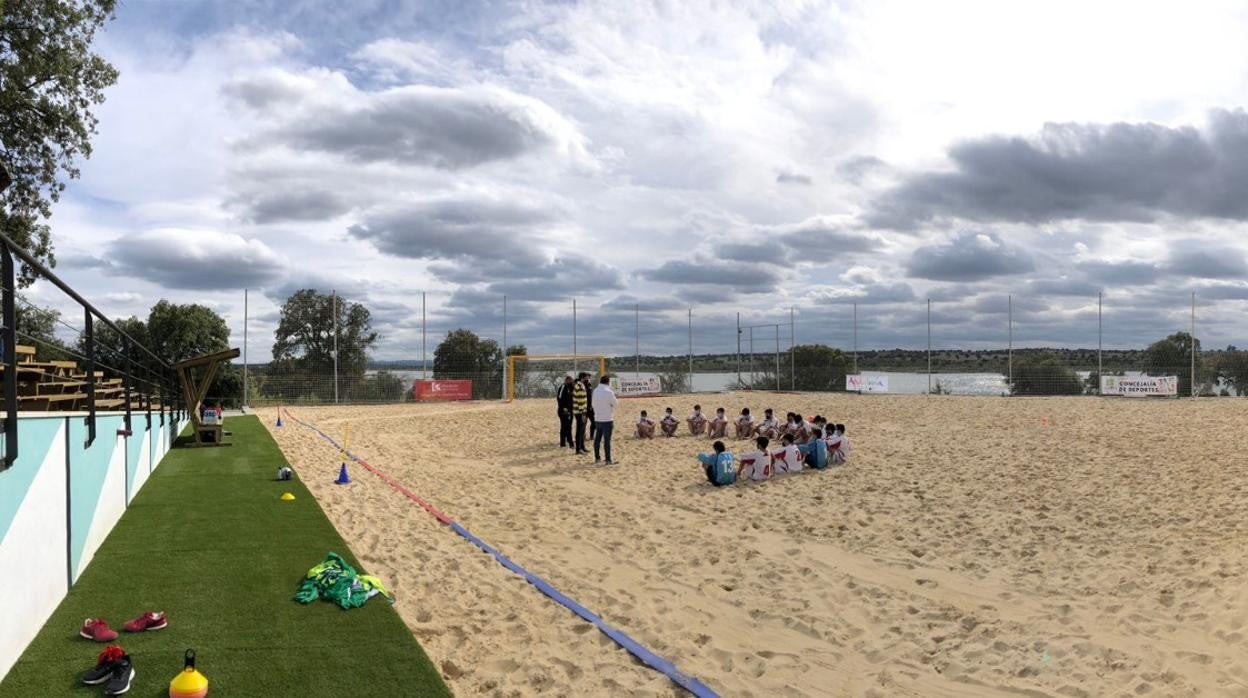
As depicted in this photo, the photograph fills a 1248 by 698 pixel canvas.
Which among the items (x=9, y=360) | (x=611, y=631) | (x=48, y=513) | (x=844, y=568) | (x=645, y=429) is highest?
(x=9, y=360)

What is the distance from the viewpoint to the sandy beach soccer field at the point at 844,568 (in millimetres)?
4809

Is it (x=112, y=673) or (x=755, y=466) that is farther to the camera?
(x=755, y=466)

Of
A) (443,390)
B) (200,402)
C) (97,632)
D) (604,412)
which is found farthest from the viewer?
(443,390)

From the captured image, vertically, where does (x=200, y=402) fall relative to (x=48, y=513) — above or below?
above

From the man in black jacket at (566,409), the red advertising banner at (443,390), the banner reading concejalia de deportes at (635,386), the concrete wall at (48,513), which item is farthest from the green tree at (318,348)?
the concrete wall at (48,513)

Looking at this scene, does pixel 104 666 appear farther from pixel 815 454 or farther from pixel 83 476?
pixel 815 454

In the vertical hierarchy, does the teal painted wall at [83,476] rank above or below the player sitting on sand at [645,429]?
above

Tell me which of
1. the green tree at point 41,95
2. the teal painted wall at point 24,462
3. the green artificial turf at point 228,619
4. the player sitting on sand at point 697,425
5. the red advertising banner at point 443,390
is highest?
the green tree at point 41,95

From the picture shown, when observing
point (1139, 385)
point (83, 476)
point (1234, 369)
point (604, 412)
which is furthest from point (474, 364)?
point (1234, 369)

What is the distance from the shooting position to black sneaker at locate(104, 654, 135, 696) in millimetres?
3684

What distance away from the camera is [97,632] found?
4.27m

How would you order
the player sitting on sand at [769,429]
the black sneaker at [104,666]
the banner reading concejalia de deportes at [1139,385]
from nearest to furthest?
1. the black sneaker at [104,666]
2. the player sitting on sand at [769,429]
3. the banner reading concejalia de deportes at [1139,385]

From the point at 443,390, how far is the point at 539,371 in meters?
4.22

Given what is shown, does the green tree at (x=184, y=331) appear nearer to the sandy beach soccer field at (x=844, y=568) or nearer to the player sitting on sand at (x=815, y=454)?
the sandy beach soccer field at (x=844, y=568)
